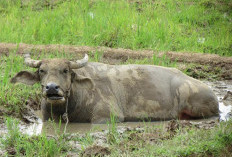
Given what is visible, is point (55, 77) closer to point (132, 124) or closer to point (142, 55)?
point (132, 124)

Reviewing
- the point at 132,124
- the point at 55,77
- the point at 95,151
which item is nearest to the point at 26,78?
the point at 55,77

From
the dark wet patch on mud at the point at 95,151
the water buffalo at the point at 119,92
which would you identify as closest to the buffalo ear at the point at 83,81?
the water buffalo at the point at 119,92

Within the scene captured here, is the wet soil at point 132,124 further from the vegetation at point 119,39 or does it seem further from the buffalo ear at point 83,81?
the buffalo ear at point 83,81

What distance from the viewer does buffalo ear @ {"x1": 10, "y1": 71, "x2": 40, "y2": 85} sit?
20.4 ft

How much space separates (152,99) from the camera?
6727 mm

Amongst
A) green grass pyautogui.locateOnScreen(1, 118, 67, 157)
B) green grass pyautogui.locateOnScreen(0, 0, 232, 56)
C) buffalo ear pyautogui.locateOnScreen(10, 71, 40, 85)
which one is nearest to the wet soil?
green grass pyautogui.locateOnScreen(1, 118, 67, 157)

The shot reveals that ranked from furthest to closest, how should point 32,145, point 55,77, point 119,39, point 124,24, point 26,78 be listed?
point 124,24 → point 119,39 → point 26,78 → point 55,77 → point 32,145

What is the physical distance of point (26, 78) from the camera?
20.5 feet

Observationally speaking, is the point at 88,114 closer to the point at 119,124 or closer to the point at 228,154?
the point at 119,124

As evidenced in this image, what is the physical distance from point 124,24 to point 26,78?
458 cm

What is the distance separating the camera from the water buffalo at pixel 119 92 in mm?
6176

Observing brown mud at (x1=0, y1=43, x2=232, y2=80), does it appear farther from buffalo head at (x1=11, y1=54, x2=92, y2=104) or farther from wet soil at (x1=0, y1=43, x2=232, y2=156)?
buffalo head at (x1=11, y1=54, x2=92, y2=104)

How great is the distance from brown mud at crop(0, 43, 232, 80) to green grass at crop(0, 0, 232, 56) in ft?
1.96

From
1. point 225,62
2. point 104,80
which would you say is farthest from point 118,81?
point 225,62
